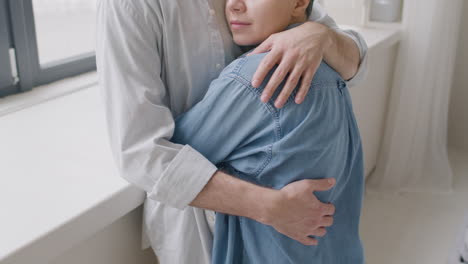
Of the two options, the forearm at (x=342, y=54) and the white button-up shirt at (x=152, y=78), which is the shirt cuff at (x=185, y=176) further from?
the forearm at (x=342, y=54)

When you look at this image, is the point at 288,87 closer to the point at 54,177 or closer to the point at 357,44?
the point at 357,44

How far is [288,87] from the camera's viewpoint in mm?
842

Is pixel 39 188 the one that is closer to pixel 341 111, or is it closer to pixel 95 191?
pixel 95 191

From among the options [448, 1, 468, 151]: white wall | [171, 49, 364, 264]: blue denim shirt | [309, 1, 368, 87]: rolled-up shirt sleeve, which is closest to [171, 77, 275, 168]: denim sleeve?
[171, 49, 364, 264]: blue denim shirt

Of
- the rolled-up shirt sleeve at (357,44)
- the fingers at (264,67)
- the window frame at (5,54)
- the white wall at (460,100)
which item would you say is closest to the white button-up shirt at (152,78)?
the fingers at (264,67)

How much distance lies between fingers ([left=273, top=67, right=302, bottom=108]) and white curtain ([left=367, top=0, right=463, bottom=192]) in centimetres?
143

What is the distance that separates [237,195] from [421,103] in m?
1.57

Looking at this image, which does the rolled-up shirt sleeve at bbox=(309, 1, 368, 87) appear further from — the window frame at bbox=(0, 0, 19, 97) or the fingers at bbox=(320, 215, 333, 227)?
the window frame at bbox=(0, 0, 19, 97)

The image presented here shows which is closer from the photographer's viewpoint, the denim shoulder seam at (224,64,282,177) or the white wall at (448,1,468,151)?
the denim shoulder seam at (224,64,282,177)

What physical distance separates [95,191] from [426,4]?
166 cm

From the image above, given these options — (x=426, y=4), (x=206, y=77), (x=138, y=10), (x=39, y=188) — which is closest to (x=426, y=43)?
(x=426, y=4)

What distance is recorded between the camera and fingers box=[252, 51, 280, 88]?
843 mm

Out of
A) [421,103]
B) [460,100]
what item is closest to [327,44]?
[421,103]

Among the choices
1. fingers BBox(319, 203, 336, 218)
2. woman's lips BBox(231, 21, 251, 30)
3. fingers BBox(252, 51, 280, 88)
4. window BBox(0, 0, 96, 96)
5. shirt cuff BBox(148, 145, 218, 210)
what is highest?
woman's lips BBox(231, 21, 251, 30)
